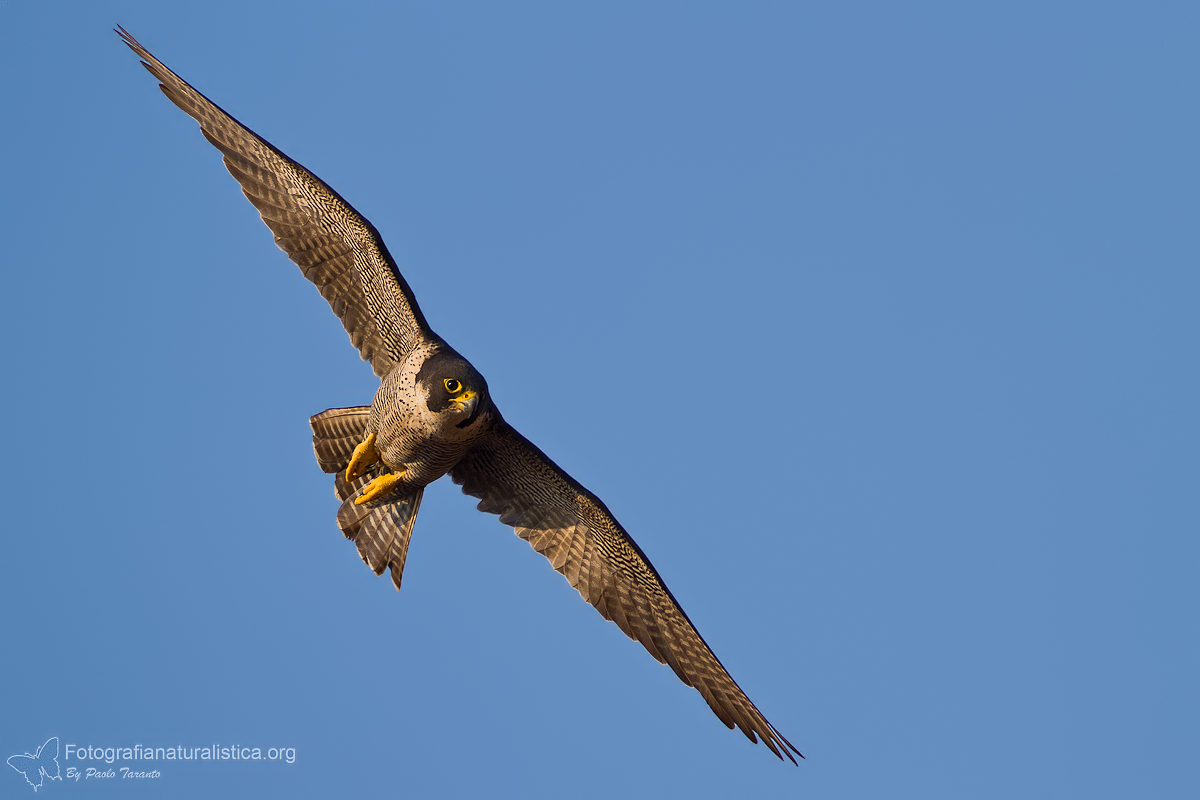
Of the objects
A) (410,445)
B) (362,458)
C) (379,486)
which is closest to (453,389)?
(410,445)

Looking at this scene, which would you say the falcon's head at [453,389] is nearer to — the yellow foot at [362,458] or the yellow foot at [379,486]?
the yellow foot at [362,458]

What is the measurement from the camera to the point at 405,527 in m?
16.1

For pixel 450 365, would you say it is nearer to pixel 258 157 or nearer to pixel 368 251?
pixel 368 251

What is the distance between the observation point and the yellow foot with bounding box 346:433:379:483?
1532 cm

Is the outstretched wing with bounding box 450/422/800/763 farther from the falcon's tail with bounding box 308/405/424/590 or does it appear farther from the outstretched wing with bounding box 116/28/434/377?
the outstretched wing with bounding box 116/28/434/377

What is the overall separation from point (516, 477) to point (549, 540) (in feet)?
2.50

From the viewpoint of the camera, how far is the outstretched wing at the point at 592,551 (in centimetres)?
1555

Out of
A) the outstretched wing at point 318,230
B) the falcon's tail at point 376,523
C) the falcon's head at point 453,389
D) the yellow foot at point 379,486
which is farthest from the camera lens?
the falcon's tail at point 376,523

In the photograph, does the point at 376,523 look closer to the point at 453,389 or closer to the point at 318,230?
the point at 453,389

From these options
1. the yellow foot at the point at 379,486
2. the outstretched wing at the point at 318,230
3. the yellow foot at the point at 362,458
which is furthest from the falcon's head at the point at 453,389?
the yellow foot at the point at 379,486

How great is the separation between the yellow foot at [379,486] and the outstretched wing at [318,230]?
46.9 inches

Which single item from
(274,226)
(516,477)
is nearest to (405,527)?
(516,477)

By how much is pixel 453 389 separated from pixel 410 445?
0.94 m

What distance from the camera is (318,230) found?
595 inches
